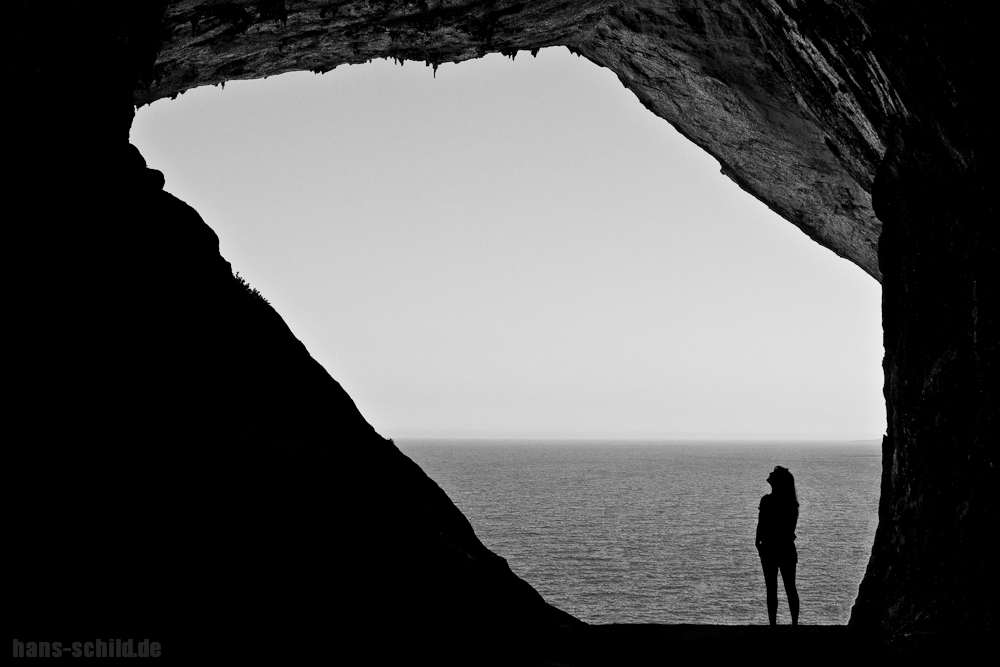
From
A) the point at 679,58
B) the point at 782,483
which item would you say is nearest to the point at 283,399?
the point at 782,483

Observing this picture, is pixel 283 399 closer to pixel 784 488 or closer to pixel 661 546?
pixel 784 488

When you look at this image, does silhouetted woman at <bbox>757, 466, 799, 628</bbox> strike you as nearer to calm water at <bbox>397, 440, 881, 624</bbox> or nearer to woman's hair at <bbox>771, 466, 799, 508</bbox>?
woman's hair at <bbox>771, 466, 799, 508</bbox>

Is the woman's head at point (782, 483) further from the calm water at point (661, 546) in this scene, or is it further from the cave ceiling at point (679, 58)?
the calm water at point (661, 546)

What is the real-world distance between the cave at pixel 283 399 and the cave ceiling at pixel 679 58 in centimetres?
14

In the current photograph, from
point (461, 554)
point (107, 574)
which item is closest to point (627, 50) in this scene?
point (461, 554)

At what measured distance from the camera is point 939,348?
10.2 metres

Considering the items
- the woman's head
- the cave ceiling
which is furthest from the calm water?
the woman's head

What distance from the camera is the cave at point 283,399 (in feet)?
22.3

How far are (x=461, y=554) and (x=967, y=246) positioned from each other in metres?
7.74

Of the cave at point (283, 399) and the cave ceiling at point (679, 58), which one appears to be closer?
the cave at point (283, 399)

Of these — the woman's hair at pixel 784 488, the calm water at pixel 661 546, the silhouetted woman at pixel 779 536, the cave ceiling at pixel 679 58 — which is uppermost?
the cave ceiling at pixel 679 58

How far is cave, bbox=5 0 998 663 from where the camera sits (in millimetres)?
6797

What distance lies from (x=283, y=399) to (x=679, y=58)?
10.9 meters

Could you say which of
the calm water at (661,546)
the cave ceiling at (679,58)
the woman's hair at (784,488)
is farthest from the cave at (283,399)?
the calm water at (661,546)
